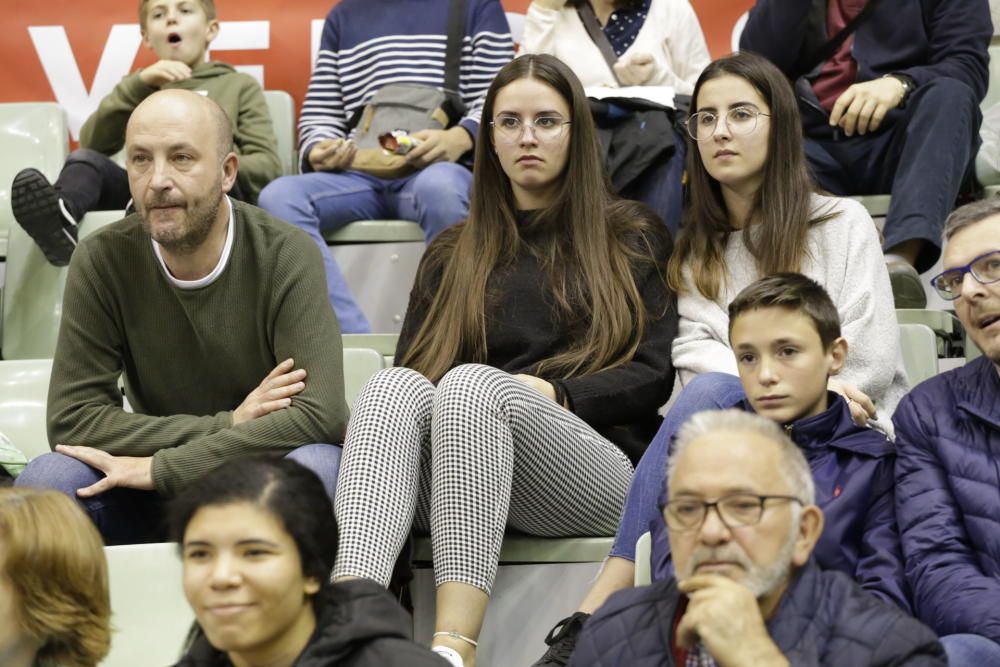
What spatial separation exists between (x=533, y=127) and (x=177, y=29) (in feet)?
5.09

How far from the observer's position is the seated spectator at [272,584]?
164 cm

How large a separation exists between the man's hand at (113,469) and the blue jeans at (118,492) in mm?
14

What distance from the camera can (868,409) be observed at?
8.07 feet

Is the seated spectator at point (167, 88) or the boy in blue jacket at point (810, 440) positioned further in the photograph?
the seated spectator at point (167, 88)

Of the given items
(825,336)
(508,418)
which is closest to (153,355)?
(508,418)

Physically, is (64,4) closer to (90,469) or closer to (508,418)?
(90,469)

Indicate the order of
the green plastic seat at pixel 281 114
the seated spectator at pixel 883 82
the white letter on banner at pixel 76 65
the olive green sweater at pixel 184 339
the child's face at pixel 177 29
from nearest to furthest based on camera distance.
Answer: the olive green sweater at pixel 184 339 < the seated spectator at pixel 883 82 < the child's face at pixel 177 29 < the green plastic seat at pixel 281 114 < the white letter on banner at pixel 76 65

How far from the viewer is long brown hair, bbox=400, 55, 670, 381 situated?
2.74 meters

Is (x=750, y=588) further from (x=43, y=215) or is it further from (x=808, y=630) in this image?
(x=43, y=215)

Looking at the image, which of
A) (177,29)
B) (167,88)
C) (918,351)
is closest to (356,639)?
(918,351)

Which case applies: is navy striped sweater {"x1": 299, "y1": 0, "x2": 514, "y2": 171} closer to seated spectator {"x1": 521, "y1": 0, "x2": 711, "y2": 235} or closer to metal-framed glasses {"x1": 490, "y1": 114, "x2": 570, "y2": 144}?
seated spectator {"x1": 521, "y1": 0, "x2": 711, "y2": 235}

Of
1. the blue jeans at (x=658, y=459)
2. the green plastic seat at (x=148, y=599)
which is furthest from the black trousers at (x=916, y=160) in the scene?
the green plastic seat at (x=148, y=599)

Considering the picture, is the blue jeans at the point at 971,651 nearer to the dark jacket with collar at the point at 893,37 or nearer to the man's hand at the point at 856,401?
the man's hand at the point at 856,401

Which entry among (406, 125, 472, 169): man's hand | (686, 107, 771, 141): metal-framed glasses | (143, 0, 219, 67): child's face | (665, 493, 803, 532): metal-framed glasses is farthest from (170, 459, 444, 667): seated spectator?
(143, 0, 219, 67): child's face
